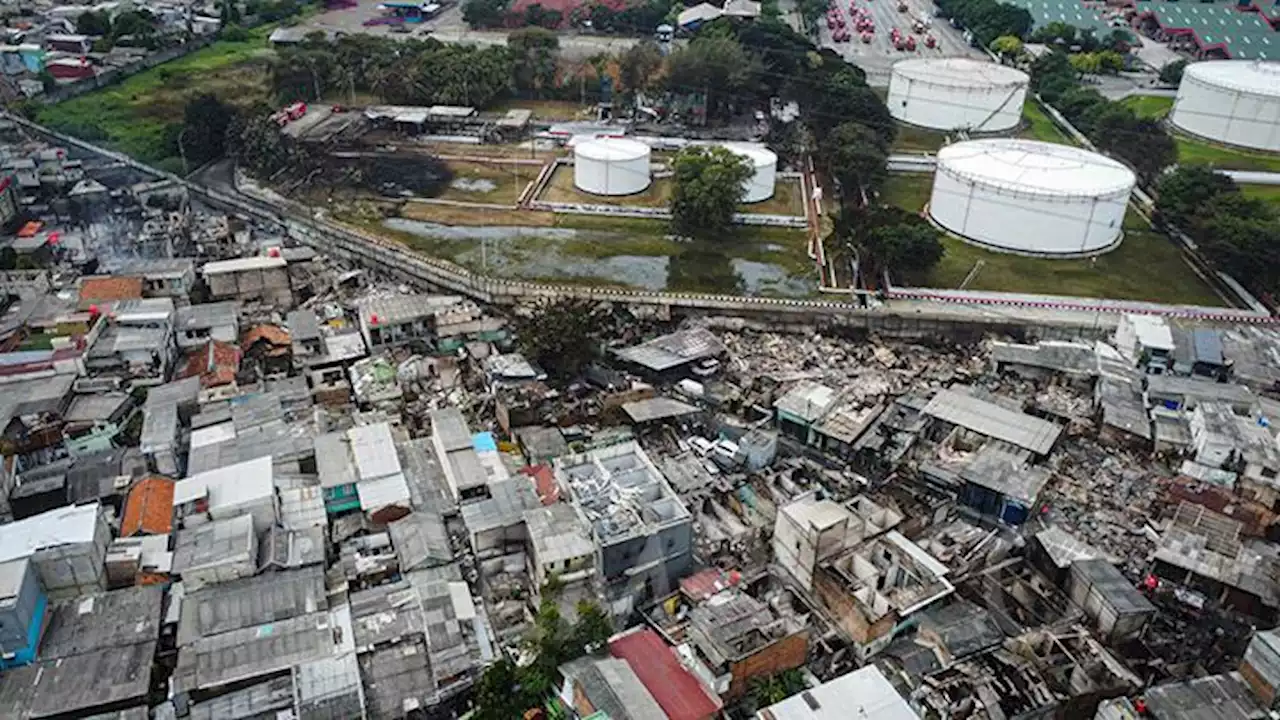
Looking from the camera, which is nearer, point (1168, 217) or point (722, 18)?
point (1168, 217)

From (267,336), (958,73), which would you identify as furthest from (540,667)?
(958,73)

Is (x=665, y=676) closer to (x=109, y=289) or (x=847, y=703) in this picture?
(x=847, y=703)

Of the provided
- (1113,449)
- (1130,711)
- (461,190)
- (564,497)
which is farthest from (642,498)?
(461,190)

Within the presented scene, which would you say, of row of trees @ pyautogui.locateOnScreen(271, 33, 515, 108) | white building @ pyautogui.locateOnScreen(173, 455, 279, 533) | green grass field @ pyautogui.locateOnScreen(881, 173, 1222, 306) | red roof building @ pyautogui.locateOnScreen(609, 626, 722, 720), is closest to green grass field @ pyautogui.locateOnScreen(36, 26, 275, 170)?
row of trees @ pyautogui.locateOnScreen(271, 33, 515, 108)

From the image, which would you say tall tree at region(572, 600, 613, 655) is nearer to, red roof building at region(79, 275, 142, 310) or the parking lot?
red roof building at region(79, 275, 142, 310)

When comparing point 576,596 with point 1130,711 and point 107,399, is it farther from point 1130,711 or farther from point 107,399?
point 107,399
